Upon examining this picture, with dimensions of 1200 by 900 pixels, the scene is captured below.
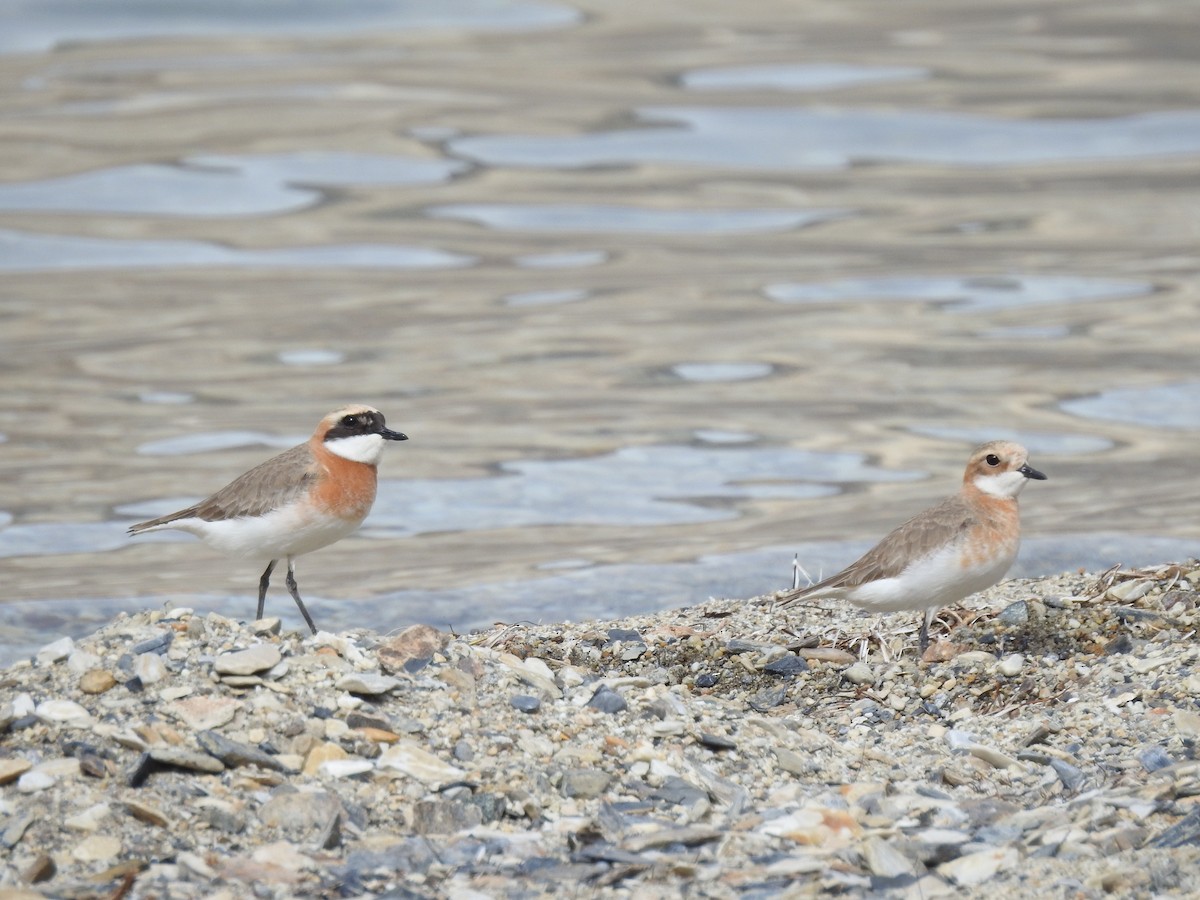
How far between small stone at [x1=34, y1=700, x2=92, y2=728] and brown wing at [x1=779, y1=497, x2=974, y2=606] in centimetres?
315

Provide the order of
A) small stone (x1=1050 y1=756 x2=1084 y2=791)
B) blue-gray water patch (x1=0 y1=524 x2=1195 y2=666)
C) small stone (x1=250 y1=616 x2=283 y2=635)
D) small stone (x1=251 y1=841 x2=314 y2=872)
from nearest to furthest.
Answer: small stone (x1=251 y1=841 x2=314 y2=872)
small stone (x1=1050 y1=756 x2=1084 y2=791)
small stone (x1=250 y1=616 x2=283 y2=635)
blue-gray water patch (x1=0 y1=524 x2=1195 y2=666)

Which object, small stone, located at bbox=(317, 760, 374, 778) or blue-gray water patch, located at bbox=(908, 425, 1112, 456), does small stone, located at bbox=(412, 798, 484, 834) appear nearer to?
small stone, located at bbox=(317, 760, 374, 778)

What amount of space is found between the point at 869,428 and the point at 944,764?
7.84 metres

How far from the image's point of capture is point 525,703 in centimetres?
594

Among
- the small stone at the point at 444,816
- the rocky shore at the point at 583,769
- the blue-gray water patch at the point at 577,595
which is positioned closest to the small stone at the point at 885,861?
the rocky shore at the point at 583,769

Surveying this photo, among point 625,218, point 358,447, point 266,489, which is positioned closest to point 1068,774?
point 358,447

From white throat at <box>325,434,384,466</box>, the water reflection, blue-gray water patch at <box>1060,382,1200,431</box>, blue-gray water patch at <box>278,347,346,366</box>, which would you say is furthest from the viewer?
blue-gray water patch at <box>278,347,346,366</box>

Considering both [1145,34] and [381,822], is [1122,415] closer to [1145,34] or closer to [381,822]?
[381,822]

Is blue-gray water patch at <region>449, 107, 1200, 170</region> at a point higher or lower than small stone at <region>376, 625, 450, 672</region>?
lower

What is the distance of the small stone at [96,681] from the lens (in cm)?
565

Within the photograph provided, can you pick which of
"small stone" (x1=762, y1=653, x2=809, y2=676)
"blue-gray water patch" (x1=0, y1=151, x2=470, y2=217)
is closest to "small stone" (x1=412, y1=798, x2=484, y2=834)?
"small stone" (x1=762, y1=653, x2=809, y2=676)

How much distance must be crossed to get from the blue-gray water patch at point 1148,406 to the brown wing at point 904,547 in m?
6.64

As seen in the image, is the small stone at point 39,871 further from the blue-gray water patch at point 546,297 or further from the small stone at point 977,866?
the blue-gray water patch at point 546,297

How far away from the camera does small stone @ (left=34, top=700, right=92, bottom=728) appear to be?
544cm
